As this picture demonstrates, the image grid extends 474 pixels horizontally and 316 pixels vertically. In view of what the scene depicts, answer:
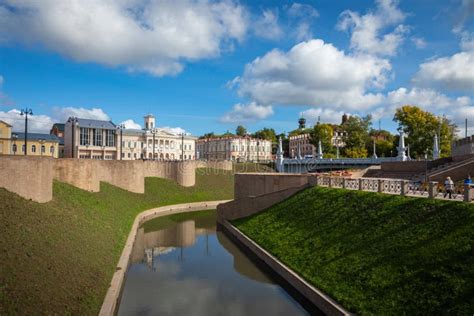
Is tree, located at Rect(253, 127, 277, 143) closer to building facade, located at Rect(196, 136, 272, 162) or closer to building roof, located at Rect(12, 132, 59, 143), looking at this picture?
building facade, located at Rect(196, 136, 272, 162)

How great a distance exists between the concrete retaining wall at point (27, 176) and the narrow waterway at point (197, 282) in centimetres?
783

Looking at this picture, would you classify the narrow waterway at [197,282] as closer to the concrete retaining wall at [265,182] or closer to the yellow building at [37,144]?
the concrete retaining wall at [265,182]

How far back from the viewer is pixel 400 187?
818 inches

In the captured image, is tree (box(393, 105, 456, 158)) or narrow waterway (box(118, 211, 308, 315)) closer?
narrow waterway (box(118, 211, 308, 315))

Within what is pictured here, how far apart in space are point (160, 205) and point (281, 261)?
31.1m

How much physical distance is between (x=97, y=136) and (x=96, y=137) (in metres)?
0.36

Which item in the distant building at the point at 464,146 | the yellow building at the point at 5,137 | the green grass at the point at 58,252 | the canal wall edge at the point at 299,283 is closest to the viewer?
the green grass at the point at 58,252

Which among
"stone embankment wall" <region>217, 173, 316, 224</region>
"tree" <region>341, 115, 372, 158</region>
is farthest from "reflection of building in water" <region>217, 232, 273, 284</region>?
"tree" <region>341, 115, 372, 158</region>

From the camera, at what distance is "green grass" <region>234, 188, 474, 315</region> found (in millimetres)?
12461

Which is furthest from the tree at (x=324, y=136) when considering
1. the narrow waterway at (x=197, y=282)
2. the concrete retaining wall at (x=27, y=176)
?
the concrete retaining wall at (x=27, y=176)

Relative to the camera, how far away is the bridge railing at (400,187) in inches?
701

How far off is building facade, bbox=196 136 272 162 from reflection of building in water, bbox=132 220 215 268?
70963 mm

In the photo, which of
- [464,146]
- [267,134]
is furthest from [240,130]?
[464,146]

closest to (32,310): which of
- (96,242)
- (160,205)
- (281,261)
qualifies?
(96,242)
